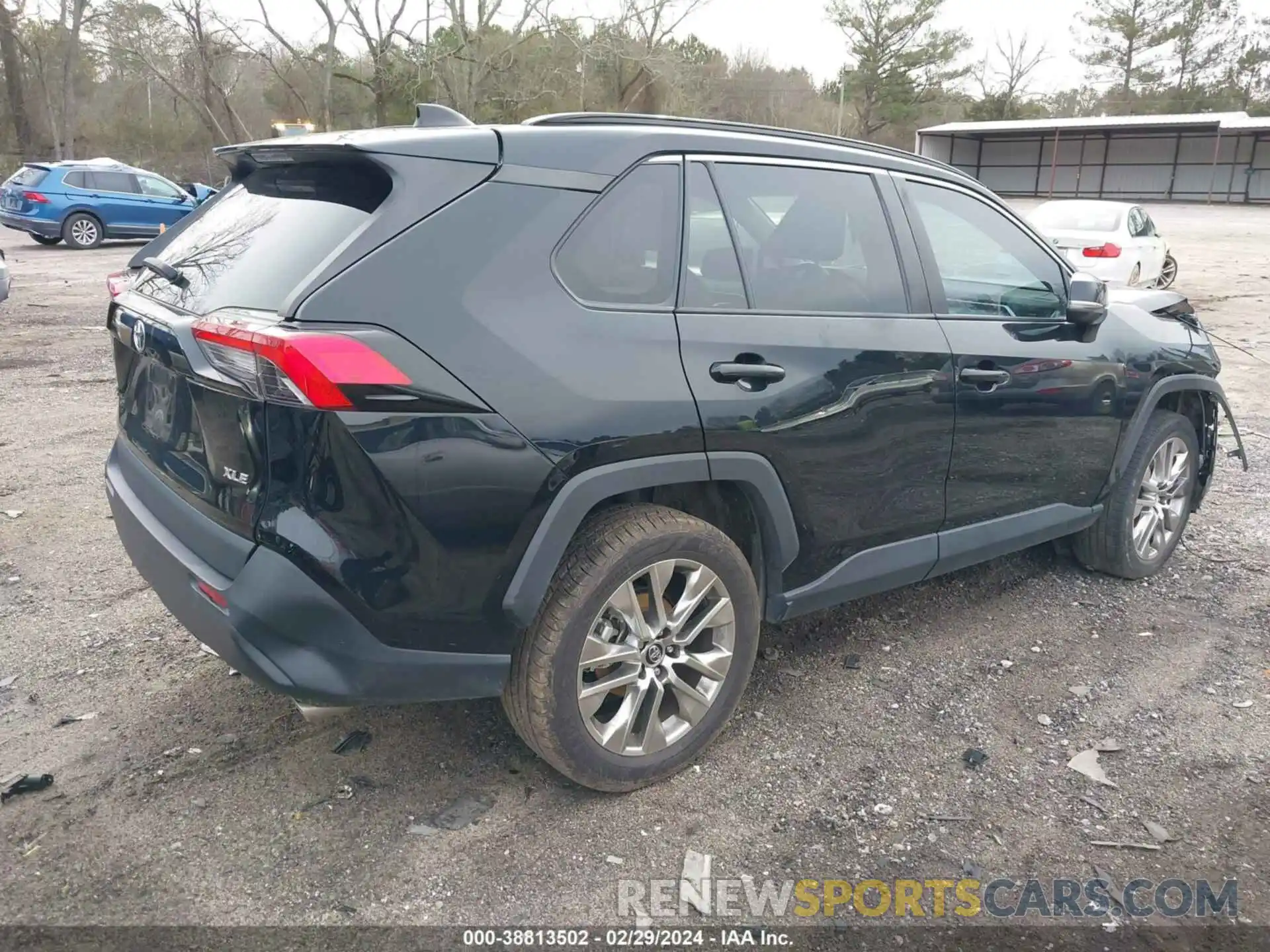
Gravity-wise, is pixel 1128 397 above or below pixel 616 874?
above

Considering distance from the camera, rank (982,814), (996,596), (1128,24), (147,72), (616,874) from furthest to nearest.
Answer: (1128,24) → (147,72) → (996,596) → (982,814) → (616,874)

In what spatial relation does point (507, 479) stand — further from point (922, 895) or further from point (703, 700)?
point (922, 895)

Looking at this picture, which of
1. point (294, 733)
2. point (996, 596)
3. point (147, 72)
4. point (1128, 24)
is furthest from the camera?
point (1128, 24)

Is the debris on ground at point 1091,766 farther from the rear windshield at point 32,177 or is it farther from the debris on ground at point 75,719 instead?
the rear windshield at point 32,177

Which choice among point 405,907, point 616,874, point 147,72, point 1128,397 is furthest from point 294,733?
point 147,72

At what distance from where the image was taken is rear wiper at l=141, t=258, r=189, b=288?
2.77 m

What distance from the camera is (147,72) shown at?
131 feet

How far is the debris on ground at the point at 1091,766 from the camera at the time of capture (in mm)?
3021

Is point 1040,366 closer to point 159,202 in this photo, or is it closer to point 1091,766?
point 1091,766

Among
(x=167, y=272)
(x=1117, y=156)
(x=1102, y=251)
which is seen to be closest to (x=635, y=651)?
(x=167, y=272)

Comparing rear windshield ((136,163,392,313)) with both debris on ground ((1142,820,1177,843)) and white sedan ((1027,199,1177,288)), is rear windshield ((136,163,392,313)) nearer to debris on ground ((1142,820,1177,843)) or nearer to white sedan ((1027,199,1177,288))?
debris on ground ((1142,820,1177,843))

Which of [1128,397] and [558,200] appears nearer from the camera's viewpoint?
[558,200]

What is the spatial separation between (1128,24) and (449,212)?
230 ft

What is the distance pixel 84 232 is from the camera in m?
19.6
